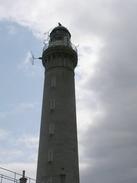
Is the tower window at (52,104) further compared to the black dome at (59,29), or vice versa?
the black dome at (59,29)

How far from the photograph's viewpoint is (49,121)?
4666 cm

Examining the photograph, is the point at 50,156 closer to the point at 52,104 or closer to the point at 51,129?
the point at 51,129

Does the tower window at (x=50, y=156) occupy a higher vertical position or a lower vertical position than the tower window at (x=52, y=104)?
lower

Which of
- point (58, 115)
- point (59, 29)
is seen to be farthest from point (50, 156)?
point (59, 29)

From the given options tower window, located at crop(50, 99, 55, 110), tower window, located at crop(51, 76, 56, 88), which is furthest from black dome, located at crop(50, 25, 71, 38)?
tower window, located at crop(50, 99, 55, 110)

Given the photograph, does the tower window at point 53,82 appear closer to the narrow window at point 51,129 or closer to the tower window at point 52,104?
the tower window at point 52,104

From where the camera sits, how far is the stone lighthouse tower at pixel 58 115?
43.8 m

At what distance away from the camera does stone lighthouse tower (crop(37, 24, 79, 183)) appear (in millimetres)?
43812

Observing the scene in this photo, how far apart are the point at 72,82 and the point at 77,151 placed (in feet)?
32.5

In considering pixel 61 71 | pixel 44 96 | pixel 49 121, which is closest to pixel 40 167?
pixel 49 121

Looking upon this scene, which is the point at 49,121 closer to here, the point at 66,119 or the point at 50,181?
the point at 66,119

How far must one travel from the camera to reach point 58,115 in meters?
46.8

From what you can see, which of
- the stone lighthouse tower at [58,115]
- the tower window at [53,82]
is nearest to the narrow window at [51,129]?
the stone lighthouse tower at [58,115]

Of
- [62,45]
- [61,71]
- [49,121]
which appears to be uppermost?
[62,45]
